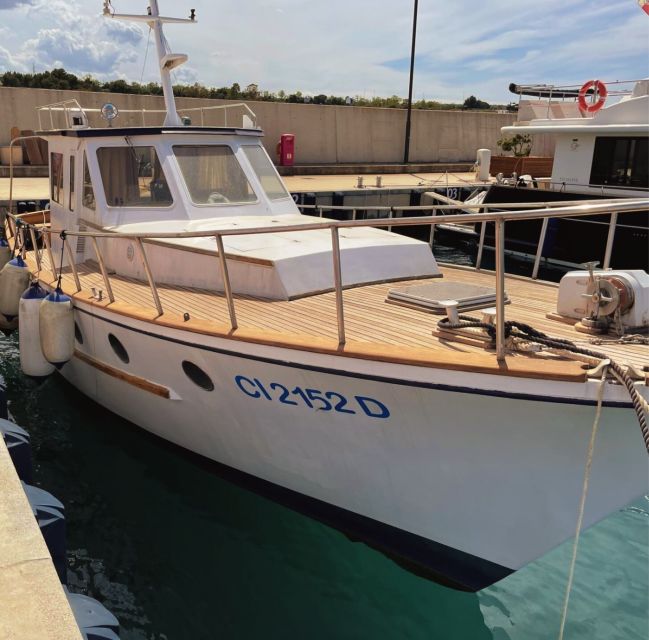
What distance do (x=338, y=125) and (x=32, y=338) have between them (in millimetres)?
22968

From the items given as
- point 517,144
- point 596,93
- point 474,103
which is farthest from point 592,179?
point 474,103

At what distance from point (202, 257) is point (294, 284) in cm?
102

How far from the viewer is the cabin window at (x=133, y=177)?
6660 mm

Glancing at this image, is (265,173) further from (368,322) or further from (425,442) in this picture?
(425,442)

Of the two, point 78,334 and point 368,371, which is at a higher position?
point 368,371

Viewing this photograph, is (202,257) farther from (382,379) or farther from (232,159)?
(382,379)

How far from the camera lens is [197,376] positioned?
199 inches

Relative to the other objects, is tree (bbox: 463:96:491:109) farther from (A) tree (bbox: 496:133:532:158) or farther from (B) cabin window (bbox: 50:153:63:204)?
(B) cabin window (bbox: 50:153:63:204)

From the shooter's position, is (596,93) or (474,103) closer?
(596,93)

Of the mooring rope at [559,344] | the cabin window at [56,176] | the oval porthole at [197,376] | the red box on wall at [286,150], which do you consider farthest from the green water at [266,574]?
the red box on wall at [286,150]

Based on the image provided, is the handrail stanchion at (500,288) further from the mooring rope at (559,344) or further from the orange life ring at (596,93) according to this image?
the orange life ring at (596,93)

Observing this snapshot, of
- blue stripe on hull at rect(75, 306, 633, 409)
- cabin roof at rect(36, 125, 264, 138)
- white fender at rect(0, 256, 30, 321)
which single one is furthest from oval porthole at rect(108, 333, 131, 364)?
A: cabin roof at rect(36, 125, 264, 138)

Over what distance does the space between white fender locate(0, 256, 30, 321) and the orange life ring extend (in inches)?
519

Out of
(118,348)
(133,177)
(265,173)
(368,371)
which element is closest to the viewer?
(368,371)
